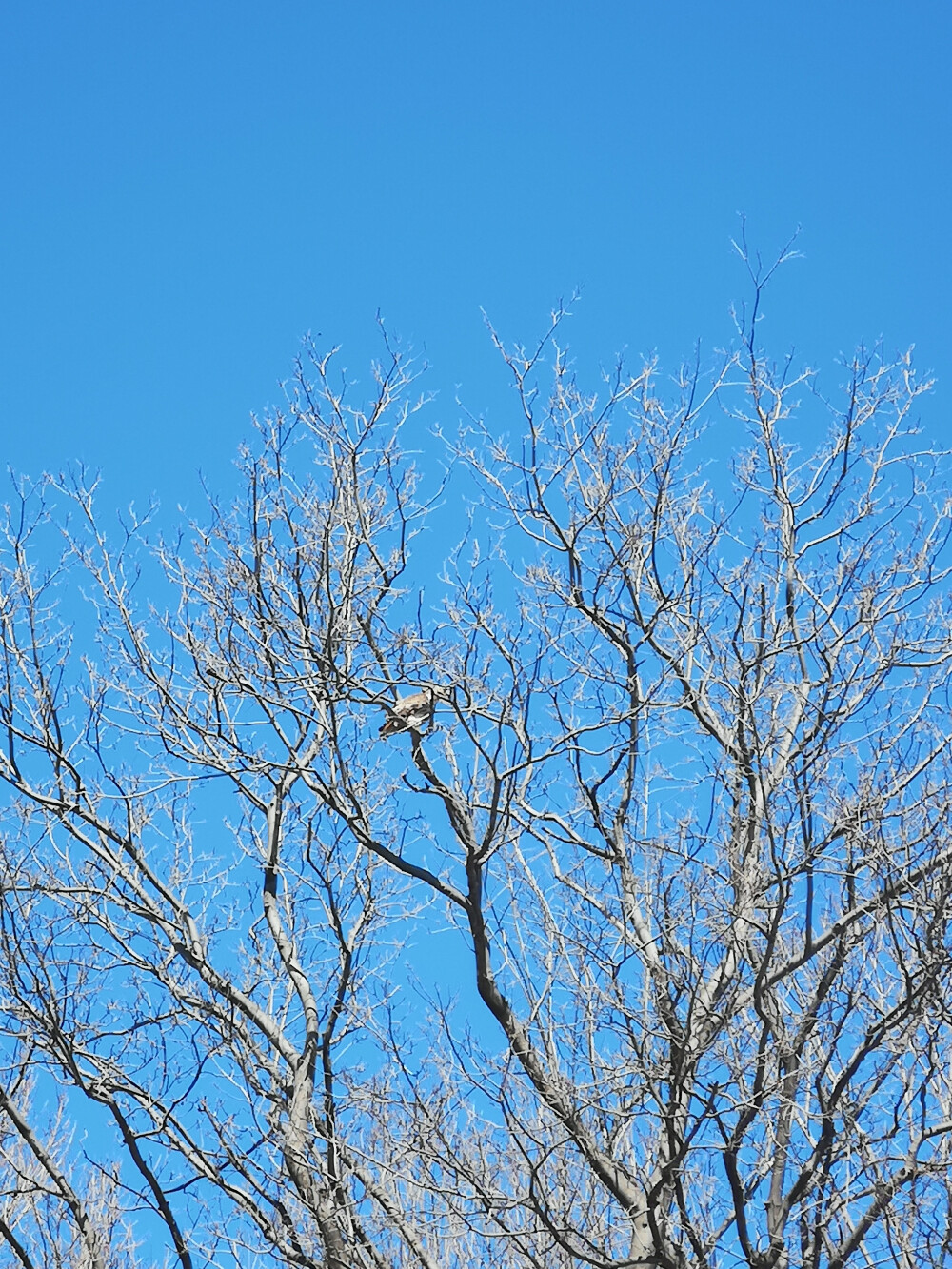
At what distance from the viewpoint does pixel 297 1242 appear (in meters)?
6.28

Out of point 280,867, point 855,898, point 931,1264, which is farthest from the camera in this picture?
point 280,867

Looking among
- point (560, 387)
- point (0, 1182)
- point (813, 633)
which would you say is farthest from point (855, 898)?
point (0, 1182)

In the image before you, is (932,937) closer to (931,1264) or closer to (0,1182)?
(931,1264)

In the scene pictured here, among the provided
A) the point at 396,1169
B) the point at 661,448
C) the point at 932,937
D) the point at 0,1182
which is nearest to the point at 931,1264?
the point at 932,937

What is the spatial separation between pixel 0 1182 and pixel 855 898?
20.8 ft

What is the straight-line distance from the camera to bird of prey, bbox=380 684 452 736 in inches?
231

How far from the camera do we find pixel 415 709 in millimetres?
5961

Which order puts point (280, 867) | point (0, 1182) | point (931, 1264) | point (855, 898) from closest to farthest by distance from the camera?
point (931, 1264) → point (855, 898) → point (280, 867) → point (0, 1182)

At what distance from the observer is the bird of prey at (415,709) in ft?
19.2

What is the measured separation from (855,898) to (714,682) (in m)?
1.28

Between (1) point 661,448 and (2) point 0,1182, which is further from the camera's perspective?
(2) point 0,1182

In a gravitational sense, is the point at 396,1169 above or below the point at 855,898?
below

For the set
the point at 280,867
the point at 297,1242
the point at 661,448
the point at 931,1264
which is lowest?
the point at 931,1264

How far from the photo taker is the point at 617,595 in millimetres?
7137
